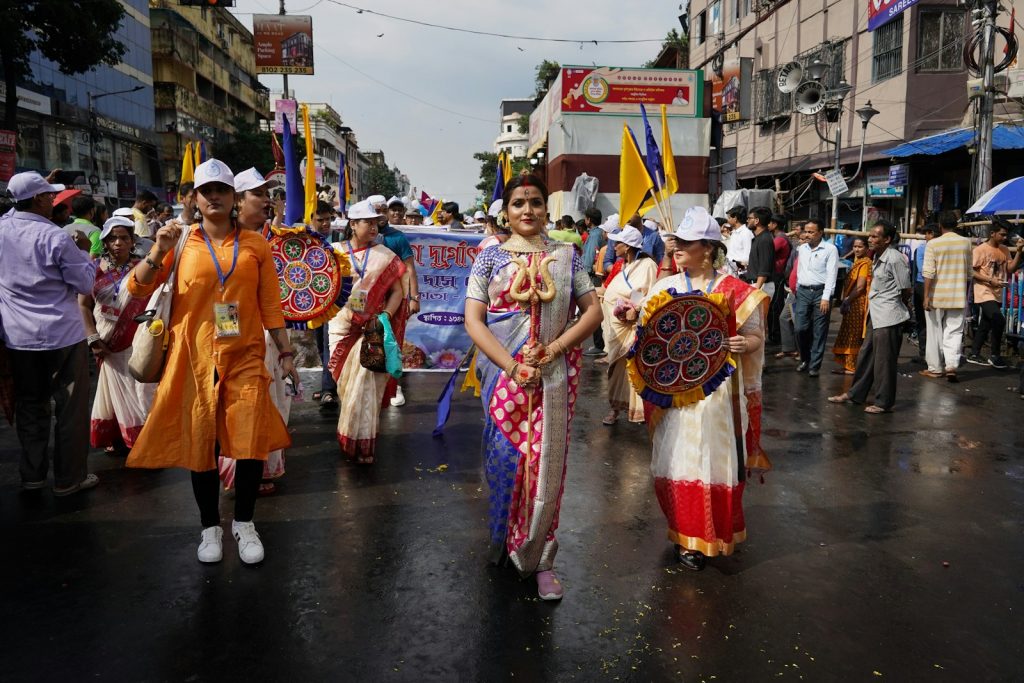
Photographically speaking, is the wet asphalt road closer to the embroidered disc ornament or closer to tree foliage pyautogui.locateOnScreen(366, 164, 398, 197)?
the embroidered disc ornament

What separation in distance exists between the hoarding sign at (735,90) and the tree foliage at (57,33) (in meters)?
19.4

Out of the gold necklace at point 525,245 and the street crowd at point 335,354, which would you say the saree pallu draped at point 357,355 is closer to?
the street crowd at point 335,354

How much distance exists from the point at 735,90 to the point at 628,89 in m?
4.24

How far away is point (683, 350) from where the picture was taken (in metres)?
3.86

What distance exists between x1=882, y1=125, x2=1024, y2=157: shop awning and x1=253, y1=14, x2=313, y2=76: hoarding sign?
17165 mm

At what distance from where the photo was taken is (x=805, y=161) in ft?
74.9

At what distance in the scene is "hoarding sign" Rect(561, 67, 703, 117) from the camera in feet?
79.2

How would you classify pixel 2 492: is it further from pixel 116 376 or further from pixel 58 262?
pixel 58 262

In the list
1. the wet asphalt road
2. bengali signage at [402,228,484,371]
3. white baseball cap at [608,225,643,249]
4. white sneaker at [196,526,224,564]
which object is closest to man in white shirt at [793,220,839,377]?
white baseball cap at [608,225,643,249]

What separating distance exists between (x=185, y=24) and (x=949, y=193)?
45.5m

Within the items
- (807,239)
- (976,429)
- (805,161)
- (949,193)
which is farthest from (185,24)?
(976,429)

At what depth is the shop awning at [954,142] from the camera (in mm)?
14242

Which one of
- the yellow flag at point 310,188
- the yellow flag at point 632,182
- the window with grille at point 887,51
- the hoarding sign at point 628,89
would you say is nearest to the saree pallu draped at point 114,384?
the yellow flag at point 310,188

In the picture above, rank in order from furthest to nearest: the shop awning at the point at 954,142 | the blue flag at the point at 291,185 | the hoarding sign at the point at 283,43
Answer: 1. the hoarding sign at the point at 283,43
2. the shop awning at the point at 954,142
3. the blue flag at the point at 291,185
